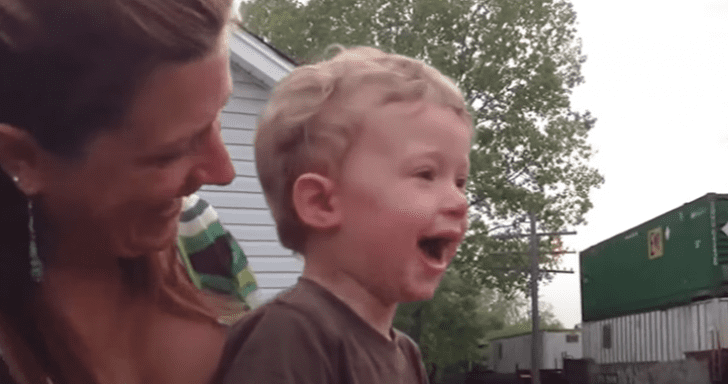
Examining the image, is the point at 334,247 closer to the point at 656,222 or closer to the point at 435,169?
the point at 435,169

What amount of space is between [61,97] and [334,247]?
0.42 metres

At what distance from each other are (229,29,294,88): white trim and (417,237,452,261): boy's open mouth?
258 millimetres

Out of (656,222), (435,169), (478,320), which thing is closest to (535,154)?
(656,222)

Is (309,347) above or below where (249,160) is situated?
below

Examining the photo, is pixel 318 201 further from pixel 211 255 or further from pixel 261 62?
pixel 261 62

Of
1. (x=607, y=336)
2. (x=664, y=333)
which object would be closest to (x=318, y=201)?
(x=664, y=333)

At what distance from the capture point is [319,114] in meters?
1.02

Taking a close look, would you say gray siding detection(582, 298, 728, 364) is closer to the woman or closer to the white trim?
the white trim

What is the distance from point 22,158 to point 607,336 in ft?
76.0

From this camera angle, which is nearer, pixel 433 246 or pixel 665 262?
pixel 433 246

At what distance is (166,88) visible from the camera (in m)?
0.67

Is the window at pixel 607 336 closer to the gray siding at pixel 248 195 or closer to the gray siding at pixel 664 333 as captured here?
the gray siding at pixel 664 333

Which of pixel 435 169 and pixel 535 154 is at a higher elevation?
pixel 535 154

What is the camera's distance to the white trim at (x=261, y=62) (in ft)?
2.94
